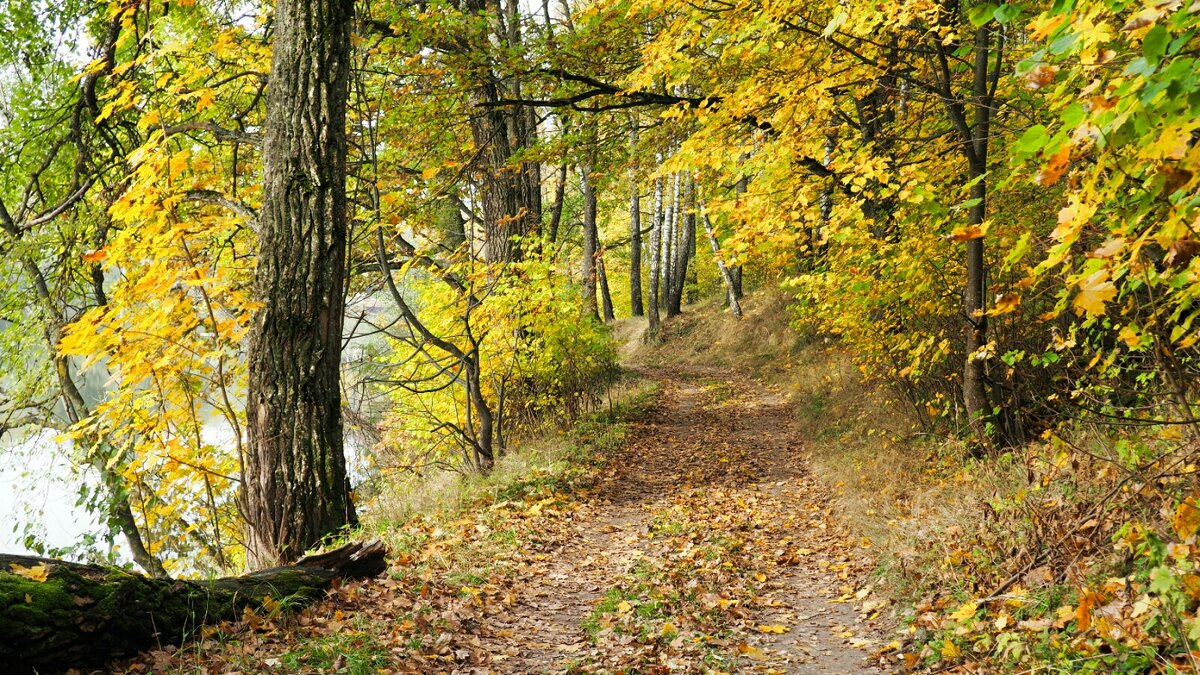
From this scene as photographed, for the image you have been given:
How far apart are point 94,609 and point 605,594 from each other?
3.53m

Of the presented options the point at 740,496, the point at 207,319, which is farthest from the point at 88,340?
the point at 740,496

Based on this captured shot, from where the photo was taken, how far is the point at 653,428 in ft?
42.8

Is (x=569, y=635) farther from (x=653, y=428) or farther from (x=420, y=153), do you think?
(x=653, y=428)

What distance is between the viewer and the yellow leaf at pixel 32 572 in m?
3.26

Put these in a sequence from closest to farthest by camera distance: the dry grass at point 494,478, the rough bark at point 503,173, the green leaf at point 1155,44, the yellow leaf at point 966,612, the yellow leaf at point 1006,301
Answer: the green leaf at point 1155,44 < the yellow leaf at point 1006,301 < the yellow leaf at point 966,612 < the dry grass at point 494,478 < the rough bark at point 503,173

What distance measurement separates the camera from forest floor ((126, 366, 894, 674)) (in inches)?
162

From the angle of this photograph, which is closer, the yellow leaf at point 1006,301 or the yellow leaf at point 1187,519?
the yellow leaf at point 1006,301

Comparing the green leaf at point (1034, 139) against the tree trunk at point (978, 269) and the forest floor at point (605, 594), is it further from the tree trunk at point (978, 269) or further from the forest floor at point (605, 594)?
the tree trunk at point (978, 269)

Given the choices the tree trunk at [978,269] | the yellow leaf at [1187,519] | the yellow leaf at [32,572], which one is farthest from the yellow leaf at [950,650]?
the yellow leaf at [32,572]

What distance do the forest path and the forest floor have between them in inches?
0.7

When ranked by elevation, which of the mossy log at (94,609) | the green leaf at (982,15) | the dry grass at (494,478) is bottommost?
the dry grass at (494,478)

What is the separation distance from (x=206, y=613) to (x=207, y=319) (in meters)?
2.57

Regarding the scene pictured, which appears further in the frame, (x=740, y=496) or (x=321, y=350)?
(x=740, y=496)

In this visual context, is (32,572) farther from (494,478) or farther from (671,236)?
(671,236)
